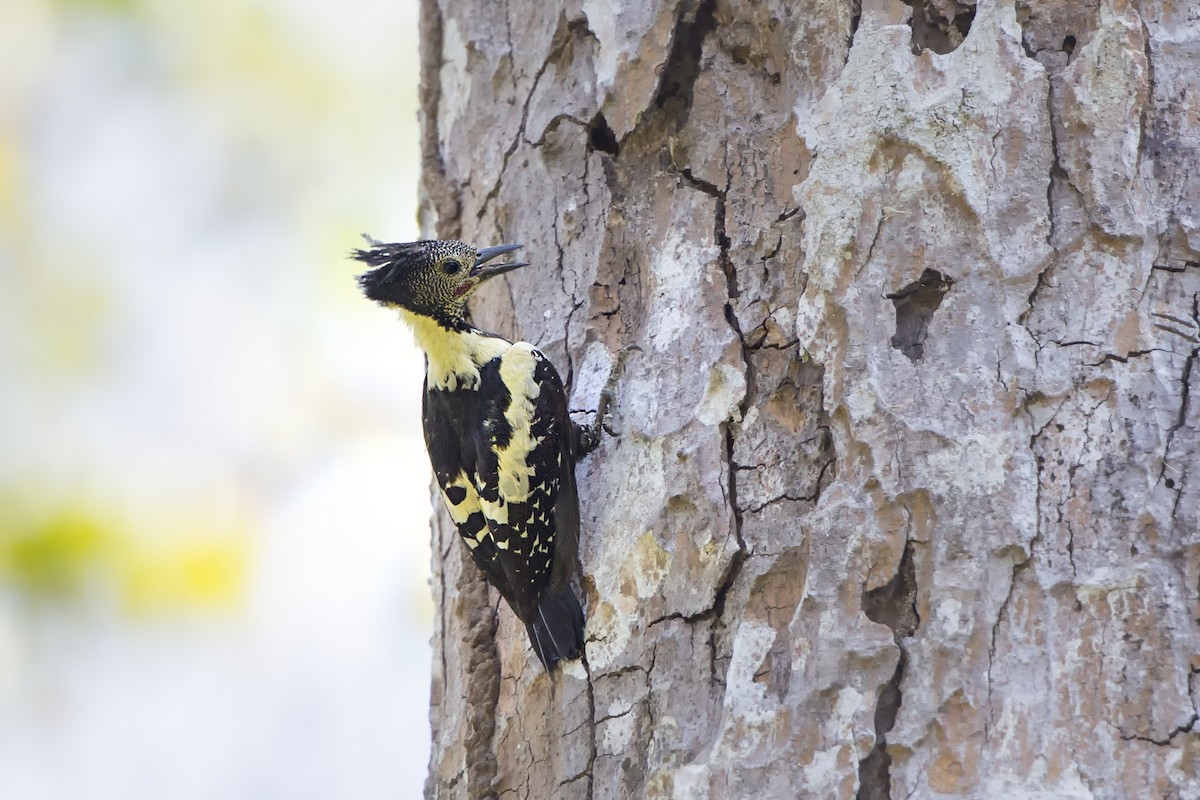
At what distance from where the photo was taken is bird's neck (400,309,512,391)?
11.5 feet

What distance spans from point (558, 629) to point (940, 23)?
1427 mm

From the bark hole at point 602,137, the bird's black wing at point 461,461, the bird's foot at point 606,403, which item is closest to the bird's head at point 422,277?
the bird's black wing at point 461,461

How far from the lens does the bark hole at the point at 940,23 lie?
2516 millimetres

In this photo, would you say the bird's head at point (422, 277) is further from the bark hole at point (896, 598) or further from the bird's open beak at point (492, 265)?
the bark hole at point (896, 598)

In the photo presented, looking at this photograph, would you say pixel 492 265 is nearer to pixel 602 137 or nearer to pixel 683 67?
pixel 602 137

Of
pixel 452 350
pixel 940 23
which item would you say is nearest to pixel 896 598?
pixel 940 23

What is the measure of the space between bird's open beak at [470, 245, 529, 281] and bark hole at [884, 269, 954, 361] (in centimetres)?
109

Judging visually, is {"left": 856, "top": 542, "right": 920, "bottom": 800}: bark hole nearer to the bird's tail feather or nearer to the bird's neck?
the bird's tail feather

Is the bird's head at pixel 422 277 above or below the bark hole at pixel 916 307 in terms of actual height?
above

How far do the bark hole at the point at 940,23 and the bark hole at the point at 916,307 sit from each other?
1.60ft

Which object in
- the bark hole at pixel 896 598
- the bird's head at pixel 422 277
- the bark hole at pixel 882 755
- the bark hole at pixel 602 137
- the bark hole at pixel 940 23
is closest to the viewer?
the bark hole at pixel 882 755

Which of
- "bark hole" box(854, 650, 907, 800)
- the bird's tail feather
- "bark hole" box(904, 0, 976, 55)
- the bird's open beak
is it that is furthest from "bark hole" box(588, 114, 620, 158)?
"bark hole" box(854, 650, 907, 800)

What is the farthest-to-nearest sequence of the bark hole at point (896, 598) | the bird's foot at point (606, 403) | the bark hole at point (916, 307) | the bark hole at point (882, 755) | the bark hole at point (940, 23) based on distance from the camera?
the bird's foot at point (606, 403) → the bark hole at point (940, 23) → the bark hole at point (916, 307) → the bark hole at point (896, 598) → the bark hole at point (882, 755)

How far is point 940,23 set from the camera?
2.53 metres
